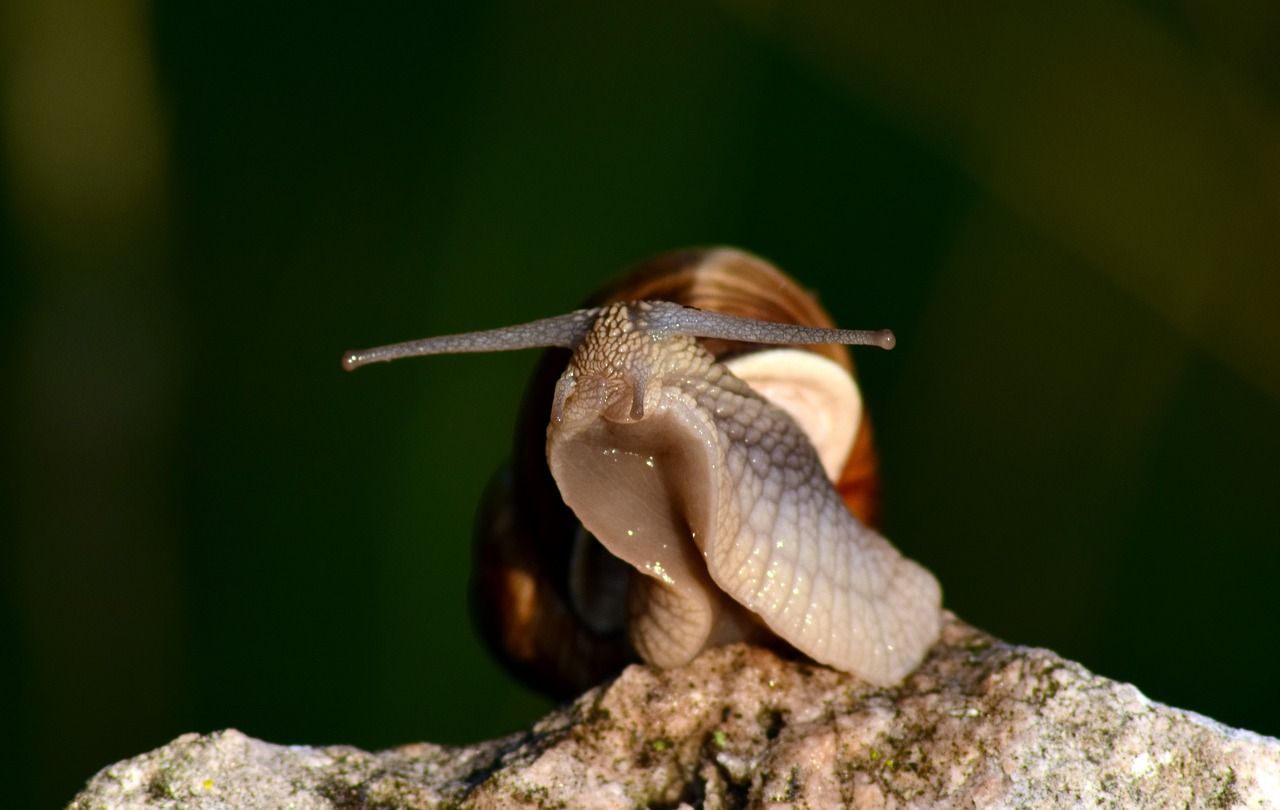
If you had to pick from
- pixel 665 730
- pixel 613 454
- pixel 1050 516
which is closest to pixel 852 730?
pixel 665 730

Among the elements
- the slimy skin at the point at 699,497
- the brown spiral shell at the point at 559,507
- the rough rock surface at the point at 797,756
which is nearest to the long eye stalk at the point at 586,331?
the slimy skin at the point at 699,497

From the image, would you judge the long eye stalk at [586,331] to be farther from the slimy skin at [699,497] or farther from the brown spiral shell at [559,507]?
the brown spiral shell at [559,507]

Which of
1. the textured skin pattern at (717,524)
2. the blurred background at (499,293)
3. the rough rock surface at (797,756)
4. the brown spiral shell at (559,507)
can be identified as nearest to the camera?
the rough rock surface at (797,756)

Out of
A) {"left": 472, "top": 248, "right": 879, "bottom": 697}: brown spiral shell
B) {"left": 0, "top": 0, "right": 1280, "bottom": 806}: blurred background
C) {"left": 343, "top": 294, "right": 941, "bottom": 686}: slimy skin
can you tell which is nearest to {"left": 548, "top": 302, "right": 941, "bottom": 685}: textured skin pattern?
{"left": 343, "top": 294, "right": 941, "bottom": 686}: slimy skin

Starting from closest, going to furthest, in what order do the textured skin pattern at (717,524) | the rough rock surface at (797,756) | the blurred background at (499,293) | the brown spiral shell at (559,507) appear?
the rough rock surface at (797,756) < the textured skin pattern at (717,524) < the brown spiral shell at (559,507) < the blurred background at (499,293)

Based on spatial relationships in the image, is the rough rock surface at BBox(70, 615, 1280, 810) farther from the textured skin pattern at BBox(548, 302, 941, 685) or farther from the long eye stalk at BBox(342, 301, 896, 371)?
the long eye stalk at BBox(342, 301, 896, 371)

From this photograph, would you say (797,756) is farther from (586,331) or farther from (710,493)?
(586,331)
